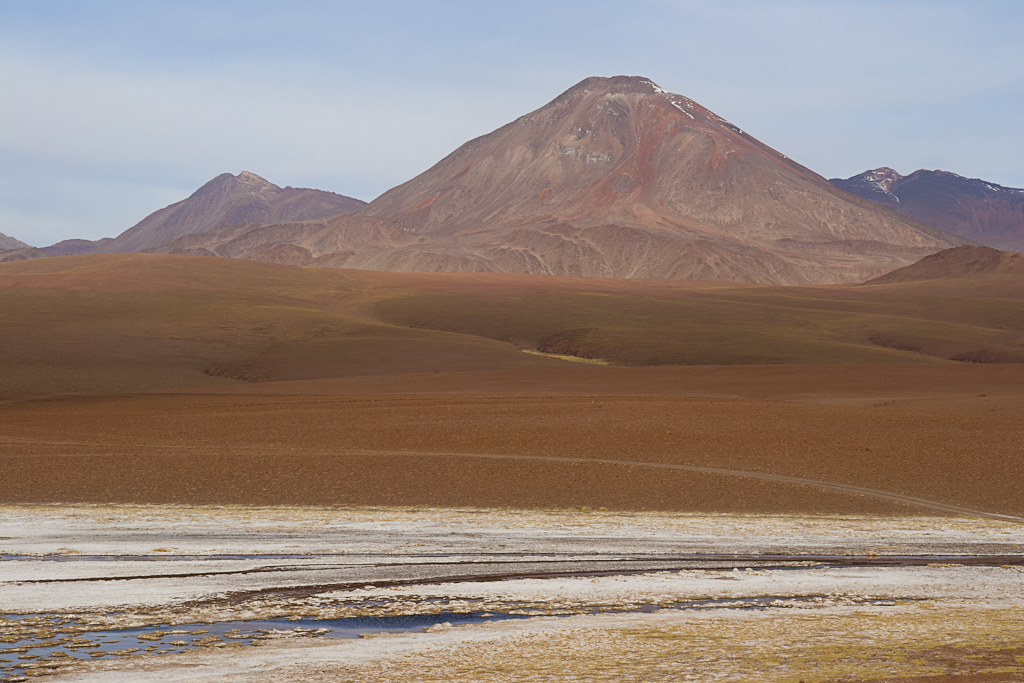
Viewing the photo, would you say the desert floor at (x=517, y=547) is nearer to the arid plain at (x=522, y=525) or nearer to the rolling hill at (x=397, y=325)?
the arid plain at (x=522, y=525)

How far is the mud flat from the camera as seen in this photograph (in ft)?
Answer: 23.4

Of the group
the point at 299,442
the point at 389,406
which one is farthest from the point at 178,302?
the point at 299,442

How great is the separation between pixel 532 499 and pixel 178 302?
62315 millimetres

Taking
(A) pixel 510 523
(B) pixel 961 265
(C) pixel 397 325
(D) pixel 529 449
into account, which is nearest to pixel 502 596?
(A) pixel 510 523

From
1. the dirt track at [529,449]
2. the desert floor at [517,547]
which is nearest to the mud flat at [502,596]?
the desert floor at [517,547]

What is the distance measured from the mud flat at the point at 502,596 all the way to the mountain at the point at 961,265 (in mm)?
116361

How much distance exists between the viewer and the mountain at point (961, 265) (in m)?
120

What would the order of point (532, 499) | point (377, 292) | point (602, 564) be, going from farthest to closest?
1. point (377, 292)
2. point (532, 499)
3. point (602, 564)

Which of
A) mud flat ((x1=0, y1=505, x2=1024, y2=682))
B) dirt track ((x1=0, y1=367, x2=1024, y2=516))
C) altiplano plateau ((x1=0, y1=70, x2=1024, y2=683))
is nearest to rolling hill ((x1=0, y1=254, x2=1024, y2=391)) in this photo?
altiplano plateau ((x1=0, y1=70, x2=1024, y2=683))

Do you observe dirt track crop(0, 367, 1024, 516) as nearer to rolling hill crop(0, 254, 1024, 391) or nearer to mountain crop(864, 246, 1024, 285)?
rolling hill crop(0, 254, 1024, 391)

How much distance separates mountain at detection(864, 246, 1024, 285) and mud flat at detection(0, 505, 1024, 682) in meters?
116

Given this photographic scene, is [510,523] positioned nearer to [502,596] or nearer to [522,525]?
[522,525]

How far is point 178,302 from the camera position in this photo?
238 feet

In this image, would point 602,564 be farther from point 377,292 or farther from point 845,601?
point 377,292
